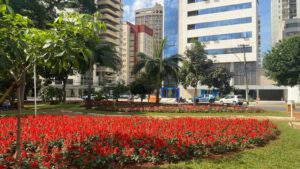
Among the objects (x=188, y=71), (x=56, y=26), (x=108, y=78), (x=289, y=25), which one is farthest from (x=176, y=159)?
(x=289, y=25)

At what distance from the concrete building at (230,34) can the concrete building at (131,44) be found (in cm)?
5307

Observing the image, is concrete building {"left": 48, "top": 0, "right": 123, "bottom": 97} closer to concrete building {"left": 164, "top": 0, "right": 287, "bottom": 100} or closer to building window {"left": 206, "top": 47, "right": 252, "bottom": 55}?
concrete building {"left": 164, "top": 0, "right": 287, "bottom": 100}

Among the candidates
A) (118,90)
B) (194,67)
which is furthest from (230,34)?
(118,90)

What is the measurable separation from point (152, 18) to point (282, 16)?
243ft

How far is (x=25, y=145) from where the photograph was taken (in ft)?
21.6

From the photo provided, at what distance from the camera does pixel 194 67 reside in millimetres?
28484

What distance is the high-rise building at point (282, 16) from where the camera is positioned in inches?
3440

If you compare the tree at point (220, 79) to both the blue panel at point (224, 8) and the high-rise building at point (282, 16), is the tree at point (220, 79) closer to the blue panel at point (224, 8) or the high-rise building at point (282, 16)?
the blue panel at point (224, 8)

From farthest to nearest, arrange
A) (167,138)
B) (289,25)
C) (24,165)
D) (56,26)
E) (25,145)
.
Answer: (289,25) → (167,138) → (25,145) → (24,165) → (56,26)

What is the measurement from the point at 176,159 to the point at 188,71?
2253 cm

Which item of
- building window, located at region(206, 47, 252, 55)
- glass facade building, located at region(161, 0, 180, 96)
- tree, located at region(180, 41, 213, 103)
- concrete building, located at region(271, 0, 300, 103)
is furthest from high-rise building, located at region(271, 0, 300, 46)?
tree, located at region(180, 41, 213, 103)

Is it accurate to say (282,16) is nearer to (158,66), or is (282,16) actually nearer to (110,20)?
(110,20)

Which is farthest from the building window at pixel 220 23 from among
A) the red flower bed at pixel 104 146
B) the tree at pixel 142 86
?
the red flower bed at pixel 104 146

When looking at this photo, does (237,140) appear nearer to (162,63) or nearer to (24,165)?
(24,165)
